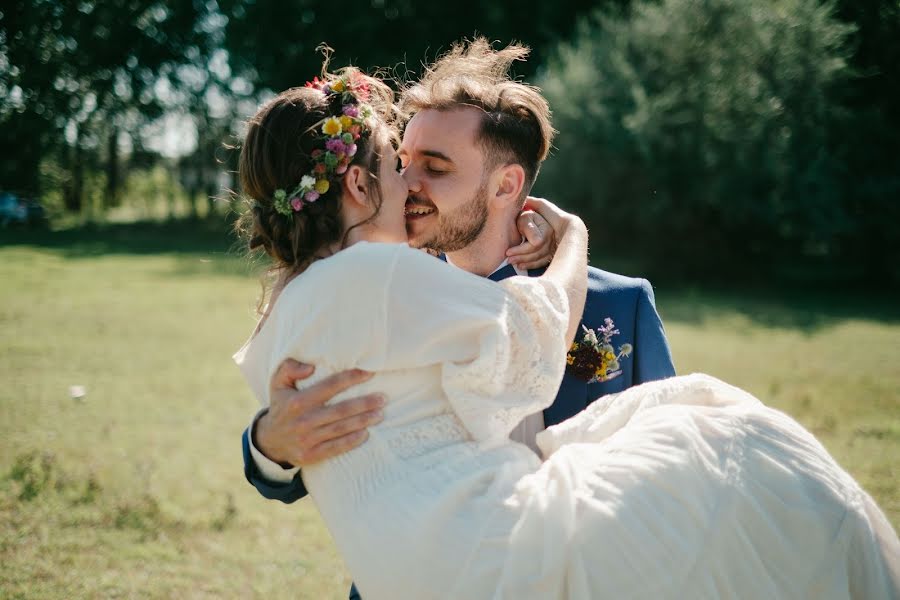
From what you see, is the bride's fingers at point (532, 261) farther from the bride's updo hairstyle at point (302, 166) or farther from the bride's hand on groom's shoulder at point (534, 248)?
the bride's updo hairstyle at point (302, 166)

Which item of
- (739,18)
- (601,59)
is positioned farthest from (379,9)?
(739,18)

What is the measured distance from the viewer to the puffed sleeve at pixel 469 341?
2246 millimetres

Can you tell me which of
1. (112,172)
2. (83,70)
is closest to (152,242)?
(112,172)

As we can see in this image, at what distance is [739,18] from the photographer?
18.4 meters

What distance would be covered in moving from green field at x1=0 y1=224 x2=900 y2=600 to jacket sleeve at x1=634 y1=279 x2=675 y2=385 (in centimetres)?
268

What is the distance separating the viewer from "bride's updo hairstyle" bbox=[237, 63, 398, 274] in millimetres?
2713

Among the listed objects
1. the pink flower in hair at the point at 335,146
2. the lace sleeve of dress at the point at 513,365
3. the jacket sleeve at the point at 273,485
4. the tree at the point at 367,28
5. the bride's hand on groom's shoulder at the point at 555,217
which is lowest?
the jacket sleeve at the point at 273,485

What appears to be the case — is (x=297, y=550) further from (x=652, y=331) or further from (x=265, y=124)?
(x=265, y=124)

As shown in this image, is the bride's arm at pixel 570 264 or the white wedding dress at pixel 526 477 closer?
the white wedding dress at pixel 526 477

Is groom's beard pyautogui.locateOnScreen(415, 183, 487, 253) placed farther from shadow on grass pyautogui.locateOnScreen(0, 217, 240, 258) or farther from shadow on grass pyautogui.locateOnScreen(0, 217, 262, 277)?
shadow on grass pyautogui.locateOnScreen(0, 217, 240, 258)

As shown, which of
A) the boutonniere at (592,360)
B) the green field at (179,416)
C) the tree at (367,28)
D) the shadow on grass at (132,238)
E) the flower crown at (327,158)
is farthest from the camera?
the tree at (367,28)

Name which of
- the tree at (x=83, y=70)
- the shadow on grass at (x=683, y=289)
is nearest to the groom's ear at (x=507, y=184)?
the shadow on grass at (x=683, y=289)

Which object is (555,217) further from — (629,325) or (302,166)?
(302,166)

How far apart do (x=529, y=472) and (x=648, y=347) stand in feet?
4.17
